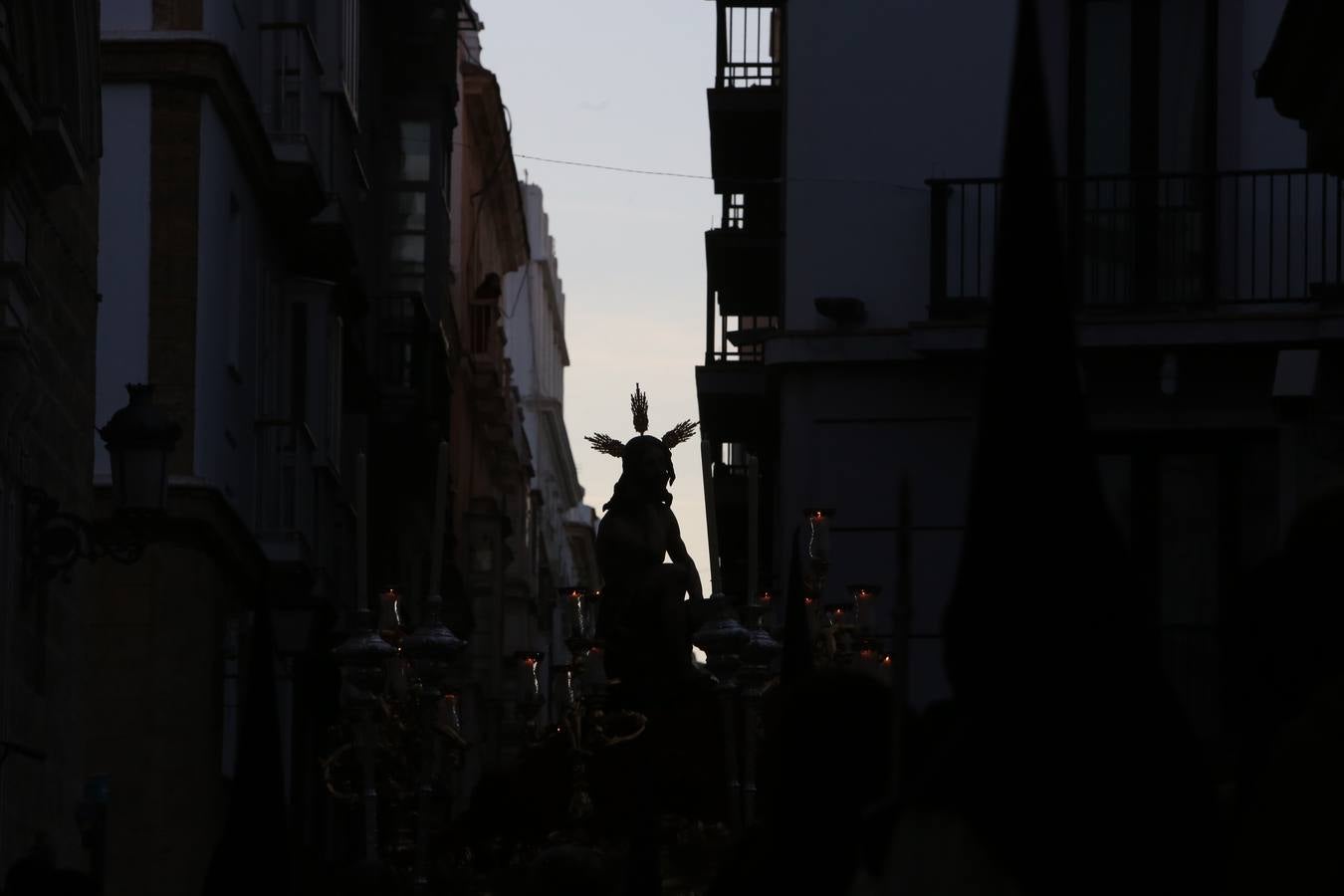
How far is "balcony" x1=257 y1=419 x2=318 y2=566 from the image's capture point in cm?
2306

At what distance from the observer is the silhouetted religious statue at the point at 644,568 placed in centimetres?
1789

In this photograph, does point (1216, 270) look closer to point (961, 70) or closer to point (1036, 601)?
point (961, 70)

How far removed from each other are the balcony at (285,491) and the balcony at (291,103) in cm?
195

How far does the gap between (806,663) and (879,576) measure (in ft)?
47.4

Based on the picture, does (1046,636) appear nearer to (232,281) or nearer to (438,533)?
(438,533)

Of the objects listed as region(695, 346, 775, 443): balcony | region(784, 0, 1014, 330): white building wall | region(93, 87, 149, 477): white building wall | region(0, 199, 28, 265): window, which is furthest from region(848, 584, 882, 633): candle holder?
region(695, 346, 775, 443): balcony

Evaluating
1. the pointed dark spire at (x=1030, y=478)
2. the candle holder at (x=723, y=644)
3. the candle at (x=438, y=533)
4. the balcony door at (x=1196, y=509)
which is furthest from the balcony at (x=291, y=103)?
the pointed dark spire at (x=1030, y=478)

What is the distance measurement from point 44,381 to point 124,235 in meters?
6.63

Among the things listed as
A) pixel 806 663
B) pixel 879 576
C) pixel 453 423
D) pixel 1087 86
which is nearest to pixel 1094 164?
pixel 1087 86

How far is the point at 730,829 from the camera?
13.4 metres

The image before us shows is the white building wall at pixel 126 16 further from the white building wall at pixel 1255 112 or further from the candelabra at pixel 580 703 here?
the white building wall at pixel 1255 112

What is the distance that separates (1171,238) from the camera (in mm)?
23219

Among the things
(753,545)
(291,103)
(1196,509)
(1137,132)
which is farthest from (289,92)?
(753,545)

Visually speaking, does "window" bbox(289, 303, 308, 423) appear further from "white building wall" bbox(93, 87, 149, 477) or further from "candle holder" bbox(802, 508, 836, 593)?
"candle holder" bbox(802, 508, 836, 593)
